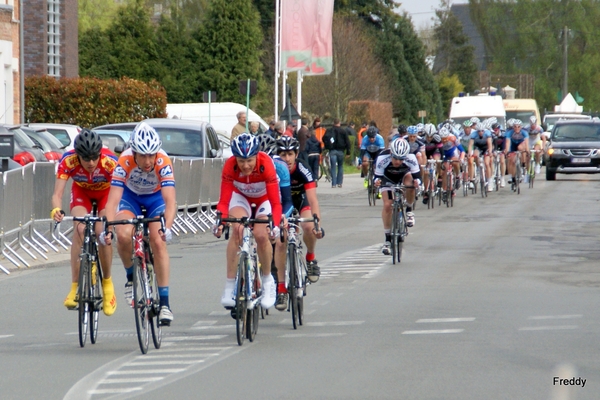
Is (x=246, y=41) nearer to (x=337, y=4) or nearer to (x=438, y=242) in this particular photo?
(x=337, y=4)

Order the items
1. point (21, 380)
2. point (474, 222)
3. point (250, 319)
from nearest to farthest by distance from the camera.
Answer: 1. point (21, 380)
2. point (250, 319)
3. point (474, 222)

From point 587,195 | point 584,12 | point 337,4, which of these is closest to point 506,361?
point 587,195

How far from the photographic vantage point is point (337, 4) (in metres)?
70.9

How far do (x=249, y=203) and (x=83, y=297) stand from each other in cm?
164

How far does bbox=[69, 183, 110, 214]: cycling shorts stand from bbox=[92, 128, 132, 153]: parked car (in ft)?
37.5

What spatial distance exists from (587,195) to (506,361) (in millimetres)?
22852

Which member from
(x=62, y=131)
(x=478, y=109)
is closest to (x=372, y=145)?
(x=62, y=131)

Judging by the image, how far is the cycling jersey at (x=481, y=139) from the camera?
1230 inches

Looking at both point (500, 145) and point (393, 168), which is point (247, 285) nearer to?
point (393, 168)

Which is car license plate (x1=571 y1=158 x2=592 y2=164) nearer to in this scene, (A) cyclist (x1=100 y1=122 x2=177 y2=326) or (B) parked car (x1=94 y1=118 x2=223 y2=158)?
(B) parked car (x1=94 y1=118 x2=223 y2=158)

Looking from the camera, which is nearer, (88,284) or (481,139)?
(88,284)

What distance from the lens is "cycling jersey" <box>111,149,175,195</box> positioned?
31.4 ft

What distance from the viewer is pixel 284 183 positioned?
10.7m

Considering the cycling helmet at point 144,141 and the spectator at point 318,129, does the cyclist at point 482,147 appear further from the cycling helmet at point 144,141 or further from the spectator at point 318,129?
the cycling helmet at point 144,141
